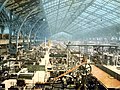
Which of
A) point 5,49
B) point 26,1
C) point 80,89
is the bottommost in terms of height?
point 80,89

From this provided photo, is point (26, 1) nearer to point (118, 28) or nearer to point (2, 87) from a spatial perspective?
point (2, 87)

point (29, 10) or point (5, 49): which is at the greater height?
point (29, 10)

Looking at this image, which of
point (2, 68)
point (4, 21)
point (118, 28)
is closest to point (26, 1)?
point (4, 21)

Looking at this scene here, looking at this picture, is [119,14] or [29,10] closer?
[29,10]

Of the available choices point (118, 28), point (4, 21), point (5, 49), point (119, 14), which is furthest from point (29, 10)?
point (118, 28)

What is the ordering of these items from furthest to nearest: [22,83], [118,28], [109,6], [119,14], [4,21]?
[118,28] → [119,14] → [109,6] → [4,21] → [22,83]

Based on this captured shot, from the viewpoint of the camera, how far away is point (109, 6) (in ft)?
97.0

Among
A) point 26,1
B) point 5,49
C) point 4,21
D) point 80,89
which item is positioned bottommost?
point 80,89

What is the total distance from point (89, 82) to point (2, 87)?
3719 millimetres

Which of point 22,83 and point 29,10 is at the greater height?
point 29,10

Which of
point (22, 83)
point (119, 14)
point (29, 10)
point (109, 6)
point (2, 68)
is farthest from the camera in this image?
point (119, 14)

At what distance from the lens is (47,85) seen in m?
10.8

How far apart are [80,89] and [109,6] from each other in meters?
21.0

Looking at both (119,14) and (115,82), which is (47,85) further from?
(119,14)
